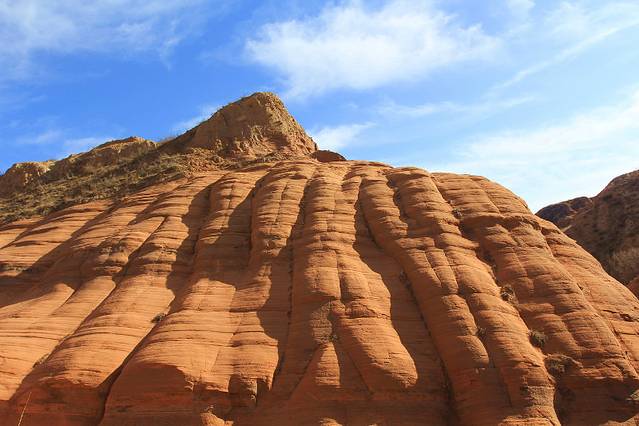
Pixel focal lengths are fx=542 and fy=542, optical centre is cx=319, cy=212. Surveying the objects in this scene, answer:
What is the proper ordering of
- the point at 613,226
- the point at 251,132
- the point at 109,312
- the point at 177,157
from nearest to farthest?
the point at 109,312, the point at 177,157, the point at 251,132, the point at 613,226

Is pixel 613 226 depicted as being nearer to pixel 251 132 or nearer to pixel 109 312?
pixel 251 132

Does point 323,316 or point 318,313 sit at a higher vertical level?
point 318,313

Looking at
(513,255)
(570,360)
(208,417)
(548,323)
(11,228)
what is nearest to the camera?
(208,417)

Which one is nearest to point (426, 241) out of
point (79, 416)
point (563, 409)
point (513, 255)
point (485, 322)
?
point (513, 255)

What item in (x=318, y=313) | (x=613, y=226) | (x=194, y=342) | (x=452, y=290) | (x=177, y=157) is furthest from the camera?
(x=613, y=226)

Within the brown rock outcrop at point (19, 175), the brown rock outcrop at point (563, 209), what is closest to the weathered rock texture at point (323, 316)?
the brown rock outcrop at point (19, 175)

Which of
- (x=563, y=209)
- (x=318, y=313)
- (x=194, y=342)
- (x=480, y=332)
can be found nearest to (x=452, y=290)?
(x=480, y=332)

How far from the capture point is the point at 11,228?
29000 mm

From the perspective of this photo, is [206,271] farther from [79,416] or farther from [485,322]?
[485,322]

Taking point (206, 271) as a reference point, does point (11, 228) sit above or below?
above

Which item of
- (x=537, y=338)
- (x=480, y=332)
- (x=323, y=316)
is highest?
(x=323, y=316)

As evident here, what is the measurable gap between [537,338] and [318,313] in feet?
20.6

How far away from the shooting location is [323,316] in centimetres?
1598

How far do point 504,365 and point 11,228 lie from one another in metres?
26.2
